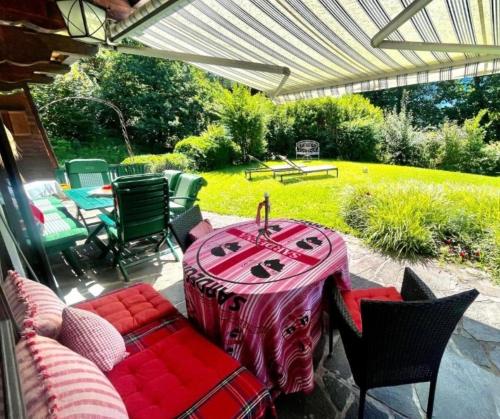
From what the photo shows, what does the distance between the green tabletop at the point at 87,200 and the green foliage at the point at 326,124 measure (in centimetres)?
1042

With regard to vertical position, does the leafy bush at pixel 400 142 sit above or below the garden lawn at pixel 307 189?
above

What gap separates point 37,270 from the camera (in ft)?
9.07

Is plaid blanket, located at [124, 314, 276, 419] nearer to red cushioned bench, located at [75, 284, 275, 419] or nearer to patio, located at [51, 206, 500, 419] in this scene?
red cushioned bench, located at [75, 284, 275, 419]

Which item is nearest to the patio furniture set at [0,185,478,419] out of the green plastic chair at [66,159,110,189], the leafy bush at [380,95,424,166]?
the green plastic chair at [66,159,110,189]

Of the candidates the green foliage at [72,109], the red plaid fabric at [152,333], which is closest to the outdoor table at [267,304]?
the red plaid fabric at [152,333]

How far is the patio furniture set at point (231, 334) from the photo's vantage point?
1242 mm

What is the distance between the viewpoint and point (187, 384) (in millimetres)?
1377

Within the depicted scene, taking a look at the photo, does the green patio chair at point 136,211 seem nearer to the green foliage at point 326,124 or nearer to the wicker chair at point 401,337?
the wicker chair at point 401,337

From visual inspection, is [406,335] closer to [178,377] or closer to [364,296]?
[364,296]

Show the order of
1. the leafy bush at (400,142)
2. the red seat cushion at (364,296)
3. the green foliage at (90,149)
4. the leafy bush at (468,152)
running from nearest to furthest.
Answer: the red seat cushion at (364,296), the leafy bush at (468,152), the leafy bush at (400,142), the green foliage at (90,149)

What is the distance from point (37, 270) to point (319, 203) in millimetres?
5226

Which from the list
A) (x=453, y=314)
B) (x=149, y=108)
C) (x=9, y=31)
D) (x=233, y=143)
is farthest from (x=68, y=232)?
(x=149, y=108)

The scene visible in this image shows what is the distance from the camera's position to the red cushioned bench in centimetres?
126

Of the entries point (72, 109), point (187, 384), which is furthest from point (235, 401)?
point (72, 109)
